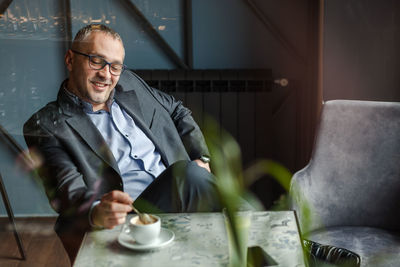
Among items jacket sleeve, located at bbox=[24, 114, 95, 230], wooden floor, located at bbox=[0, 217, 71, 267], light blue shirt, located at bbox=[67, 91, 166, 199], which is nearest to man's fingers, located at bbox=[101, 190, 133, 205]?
jacket sleeve, located at bbox=[24, 114, 95, 230]

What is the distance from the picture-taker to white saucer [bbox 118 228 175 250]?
1.07 metres

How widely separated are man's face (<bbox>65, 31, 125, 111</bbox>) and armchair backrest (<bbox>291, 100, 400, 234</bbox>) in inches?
33.2

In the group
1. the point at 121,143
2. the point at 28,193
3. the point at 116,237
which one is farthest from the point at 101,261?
the point at 28,193

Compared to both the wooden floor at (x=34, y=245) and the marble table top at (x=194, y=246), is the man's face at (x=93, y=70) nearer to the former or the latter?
the marble table top at (x=194, y=246)

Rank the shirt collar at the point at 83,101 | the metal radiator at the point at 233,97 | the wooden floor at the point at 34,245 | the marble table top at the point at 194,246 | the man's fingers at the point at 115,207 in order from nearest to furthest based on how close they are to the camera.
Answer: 1. the marble table top at the point at 194,246
2. the man's fingers at the point at 115,207
3. the shirt collar at the point at 83,101
4. the wooden floor at the point at 34,245
5. the metal radiator at the point at 233,97

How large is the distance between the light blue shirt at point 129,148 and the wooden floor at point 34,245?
0.93m

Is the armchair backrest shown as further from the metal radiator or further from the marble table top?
the metal radiator

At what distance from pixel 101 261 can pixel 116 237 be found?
12 centimetres

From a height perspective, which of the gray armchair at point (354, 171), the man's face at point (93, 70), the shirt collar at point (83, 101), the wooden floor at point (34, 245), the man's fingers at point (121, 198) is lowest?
the wooden floor at point (34, 245)

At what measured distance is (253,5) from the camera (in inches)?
111

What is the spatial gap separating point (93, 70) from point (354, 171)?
1114 millimetres

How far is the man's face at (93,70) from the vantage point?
1.78 m

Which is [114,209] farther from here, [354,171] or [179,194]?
[354,171]

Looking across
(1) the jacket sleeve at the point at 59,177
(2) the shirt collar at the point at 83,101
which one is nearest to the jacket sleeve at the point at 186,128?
(2) the shirt collar at the point at 83,101
